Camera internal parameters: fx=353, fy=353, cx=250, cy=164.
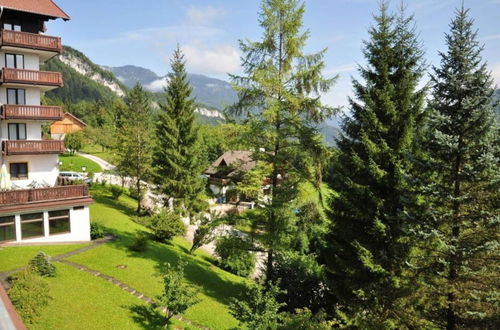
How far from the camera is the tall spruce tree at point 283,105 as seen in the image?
18.7 m

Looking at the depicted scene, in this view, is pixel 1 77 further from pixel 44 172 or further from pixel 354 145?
pixel 354 145

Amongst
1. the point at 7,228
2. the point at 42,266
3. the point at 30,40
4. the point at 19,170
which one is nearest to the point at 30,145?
the point at 19,170

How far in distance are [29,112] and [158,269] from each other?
1570 centimetres

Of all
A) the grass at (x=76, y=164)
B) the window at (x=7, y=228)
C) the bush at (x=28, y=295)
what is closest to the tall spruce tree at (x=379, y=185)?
the bush at (x=28, y=295)

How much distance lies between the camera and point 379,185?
1587 cm

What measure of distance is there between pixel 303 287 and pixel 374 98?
38.7 ft

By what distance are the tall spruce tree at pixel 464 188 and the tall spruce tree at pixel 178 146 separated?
2693 centimetres

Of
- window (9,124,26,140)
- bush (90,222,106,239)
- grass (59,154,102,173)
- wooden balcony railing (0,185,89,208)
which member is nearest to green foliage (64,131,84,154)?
grass (59,154,102,173)

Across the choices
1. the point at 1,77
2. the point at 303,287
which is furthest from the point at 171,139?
the point at 303,287

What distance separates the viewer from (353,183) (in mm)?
15836

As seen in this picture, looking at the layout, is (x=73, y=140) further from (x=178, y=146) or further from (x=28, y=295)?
(x=28, y=295)

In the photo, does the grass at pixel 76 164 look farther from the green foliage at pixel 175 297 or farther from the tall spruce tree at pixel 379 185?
the tall spruce tree at pixel 379 185

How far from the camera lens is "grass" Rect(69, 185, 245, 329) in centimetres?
1912

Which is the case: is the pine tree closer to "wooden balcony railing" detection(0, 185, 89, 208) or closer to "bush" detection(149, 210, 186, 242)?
"bush" detection(149, 210, 186, 242)
